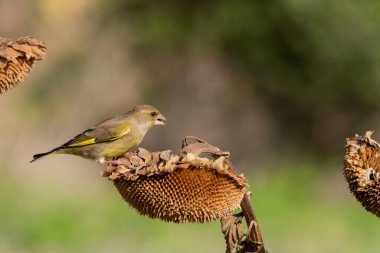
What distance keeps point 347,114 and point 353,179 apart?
11071 mm

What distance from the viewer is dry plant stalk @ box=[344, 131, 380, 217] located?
11.0ft

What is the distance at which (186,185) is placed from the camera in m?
3.37

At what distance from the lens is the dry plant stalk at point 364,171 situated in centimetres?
335

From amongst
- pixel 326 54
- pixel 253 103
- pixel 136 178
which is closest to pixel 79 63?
pixel 253 103

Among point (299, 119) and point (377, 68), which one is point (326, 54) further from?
point (299, 119)

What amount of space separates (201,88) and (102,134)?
29.4 ft

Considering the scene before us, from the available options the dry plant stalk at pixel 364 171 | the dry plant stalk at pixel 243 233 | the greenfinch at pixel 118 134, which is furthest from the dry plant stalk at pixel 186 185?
the greenfinch at pixel 118 134

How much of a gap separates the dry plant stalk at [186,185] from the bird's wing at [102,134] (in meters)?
1.83

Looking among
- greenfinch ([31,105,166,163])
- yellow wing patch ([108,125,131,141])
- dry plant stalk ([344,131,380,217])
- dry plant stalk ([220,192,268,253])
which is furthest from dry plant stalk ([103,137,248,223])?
yellow wing patch ([108,125,131,141])

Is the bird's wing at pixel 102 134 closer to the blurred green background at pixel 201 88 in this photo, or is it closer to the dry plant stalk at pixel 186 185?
the dry plant stalk at pixel 186 185

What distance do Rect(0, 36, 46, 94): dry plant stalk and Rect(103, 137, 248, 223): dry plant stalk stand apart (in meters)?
0.47

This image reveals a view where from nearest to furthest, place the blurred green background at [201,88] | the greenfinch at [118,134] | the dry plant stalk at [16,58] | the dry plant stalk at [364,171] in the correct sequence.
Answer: the dry plant stalk at [364,171], the dry plant stalk at [16,58], the greenfinch at [118,134], the blurred green background at [201,88]

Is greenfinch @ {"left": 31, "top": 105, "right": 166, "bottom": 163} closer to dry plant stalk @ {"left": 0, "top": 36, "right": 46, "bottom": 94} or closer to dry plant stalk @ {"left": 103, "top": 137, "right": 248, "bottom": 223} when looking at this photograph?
dry plant stalk @ {"left": 0, "top": 36, "right": 46, "bottom": 94}

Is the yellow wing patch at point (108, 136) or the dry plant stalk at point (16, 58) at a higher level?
the yellow wing patch at point (108, 136)
